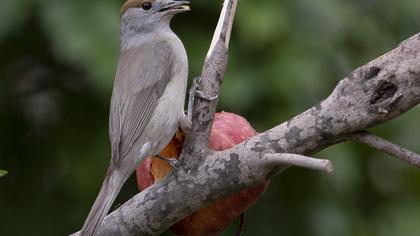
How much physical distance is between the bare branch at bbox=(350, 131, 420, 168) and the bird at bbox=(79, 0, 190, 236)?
100 cm

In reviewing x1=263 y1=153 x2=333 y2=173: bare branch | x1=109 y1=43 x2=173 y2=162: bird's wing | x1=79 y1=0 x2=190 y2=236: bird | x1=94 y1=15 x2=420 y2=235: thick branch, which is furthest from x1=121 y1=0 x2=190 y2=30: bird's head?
x1=263 y1=153 x2=333 y2=173: bare branch

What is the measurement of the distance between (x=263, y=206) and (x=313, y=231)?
0.37 m

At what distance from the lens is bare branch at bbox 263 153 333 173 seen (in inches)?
103

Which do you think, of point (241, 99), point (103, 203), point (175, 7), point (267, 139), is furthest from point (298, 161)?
point (175, 7)

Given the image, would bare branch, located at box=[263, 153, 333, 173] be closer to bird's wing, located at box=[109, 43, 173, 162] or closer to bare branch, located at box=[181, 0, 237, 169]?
bare branch, located at box=[181, 0, 237, 169]

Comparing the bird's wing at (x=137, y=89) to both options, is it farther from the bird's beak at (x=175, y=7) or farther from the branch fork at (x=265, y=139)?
the branch fork at (x=265, y=139)

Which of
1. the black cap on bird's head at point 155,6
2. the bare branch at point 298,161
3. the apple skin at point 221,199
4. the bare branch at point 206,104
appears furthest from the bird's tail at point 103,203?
the black cap on bird's head at point 155,6

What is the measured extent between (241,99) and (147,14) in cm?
68

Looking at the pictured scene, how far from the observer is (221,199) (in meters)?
3.24

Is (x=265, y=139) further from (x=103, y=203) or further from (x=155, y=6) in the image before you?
(x=155, y=6)

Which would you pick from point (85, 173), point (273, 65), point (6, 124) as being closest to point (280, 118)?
point (273, 65)

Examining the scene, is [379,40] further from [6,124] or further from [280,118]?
[6,124]

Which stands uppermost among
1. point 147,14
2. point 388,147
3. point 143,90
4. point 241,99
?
point 388,147

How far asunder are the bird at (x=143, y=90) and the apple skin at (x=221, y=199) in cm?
16
